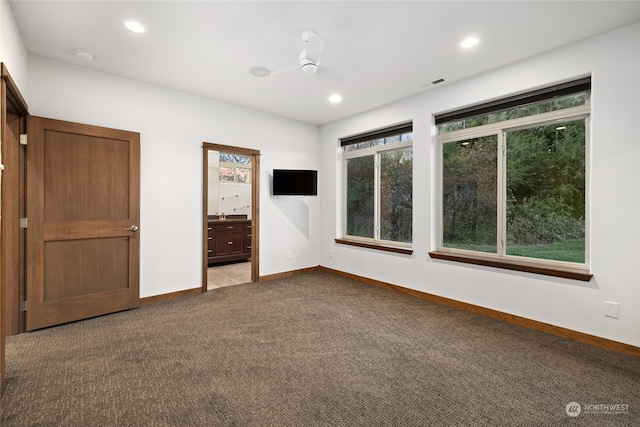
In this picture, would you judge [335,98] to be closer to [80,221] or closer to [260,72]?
[260,72]

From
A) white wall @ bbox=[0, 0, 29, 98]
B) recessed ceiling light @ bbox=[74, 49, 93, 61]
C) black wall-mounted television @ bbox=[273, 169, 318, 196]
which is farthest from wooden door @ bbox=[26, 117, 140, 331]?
black wall-mounted television @ bbox=[273, 169, 318, 196]

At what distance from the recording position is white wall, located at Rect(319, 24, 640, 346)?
261 centimetres

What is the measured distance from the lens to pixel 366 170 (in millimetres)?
5328

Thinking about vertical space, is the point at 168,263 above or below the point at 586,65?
below

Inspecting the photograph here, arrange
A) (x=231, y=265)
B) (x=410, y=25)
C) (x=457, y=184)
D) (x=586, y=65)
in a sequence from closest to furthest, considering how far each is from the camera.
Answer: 1. (x=410, y=25)
2. (x=586, y=65)
3. (x=457, y=184)
4. (x=231, y=265)

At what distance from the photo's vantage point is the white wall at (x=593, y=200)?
8.57ft

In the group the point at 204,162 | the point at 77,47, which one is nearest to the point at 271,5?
the point at 77,47

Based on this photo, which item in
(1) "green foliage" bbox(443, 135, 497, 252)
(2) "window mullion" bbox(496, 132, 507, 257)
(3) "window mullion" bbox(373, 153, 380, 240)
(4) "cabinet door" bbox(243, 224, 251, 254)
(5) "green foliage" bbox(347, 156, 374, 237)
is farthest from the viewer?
(4) "cabinet door" bbox(243, 224, 251, 254)

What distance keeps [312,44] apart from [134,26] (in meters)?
1.56

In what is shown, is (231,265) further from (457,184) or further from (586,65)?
(586,65)

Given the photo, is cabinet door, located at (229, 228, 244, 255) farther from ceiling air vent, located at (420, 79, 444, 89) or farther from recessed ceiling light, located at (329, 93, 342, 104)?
ceiling air vent, located at (420, 79, 444, 89)

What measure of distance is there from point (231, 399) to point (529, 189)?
3574 mm

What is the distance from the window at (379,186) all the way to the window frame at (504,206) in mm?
524

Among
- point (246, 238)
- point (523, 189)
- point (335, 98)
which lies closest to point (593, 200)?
point (523, 189)
